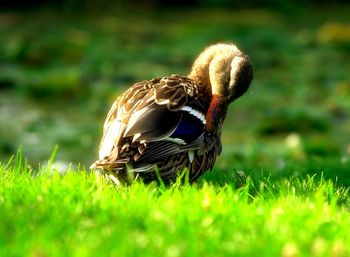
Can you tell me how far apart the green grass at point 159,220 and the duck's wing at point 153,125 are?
239 millimetres

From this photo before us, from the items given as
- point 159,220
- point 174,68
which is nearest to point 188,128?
point 159,220

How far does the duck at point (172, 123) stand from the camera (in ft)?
19.1

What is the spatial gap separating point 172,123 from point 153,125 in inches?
6.0

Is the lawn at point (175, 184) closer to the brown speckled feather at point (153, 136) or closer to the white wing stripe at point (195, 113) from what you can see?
the brown speckled feather at point (153, 136)

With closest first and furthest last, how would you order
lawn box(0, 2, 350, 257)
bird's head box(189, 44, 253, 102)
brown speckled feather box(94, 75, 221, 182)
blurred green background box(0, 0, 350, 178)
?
lawn box(0, 2, 350, 257)
brown speckled feather box(94, 75, 221, 182)
bird's head box(189, 44, 253, 102)
blurred green background box(0, 0, 350, 178)

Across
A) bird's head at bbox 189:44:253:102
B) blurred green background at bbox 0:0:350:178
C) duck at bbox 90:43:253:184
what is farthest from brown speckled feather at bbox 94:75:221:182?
blurred green background at bbox 0:0:350:178

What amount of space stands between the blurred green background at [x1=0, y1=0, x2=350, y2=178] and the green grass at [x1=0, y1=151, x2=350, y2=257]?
1.99 m

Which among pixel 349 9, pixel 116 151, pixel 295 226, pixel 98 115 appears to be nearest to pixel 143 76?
pixel 98 115

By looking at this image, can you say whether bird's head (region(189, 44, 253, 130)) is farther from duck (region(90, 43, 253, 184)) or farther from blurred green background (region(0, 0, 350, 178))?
blurred green background (region(0, 0, 350, 178))

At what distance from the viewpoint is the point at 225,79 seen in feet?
20.7

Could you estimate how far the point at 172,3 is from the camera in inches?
928

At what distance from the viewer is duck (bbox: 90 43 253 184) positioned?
582 centimetres

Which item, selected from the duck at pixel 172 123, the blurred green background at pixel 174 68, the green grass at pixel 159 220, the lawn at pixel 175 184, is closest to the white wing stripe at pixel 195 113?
the duck at pixel 172 123

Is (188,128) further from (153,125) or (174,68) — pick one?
(174,68)
